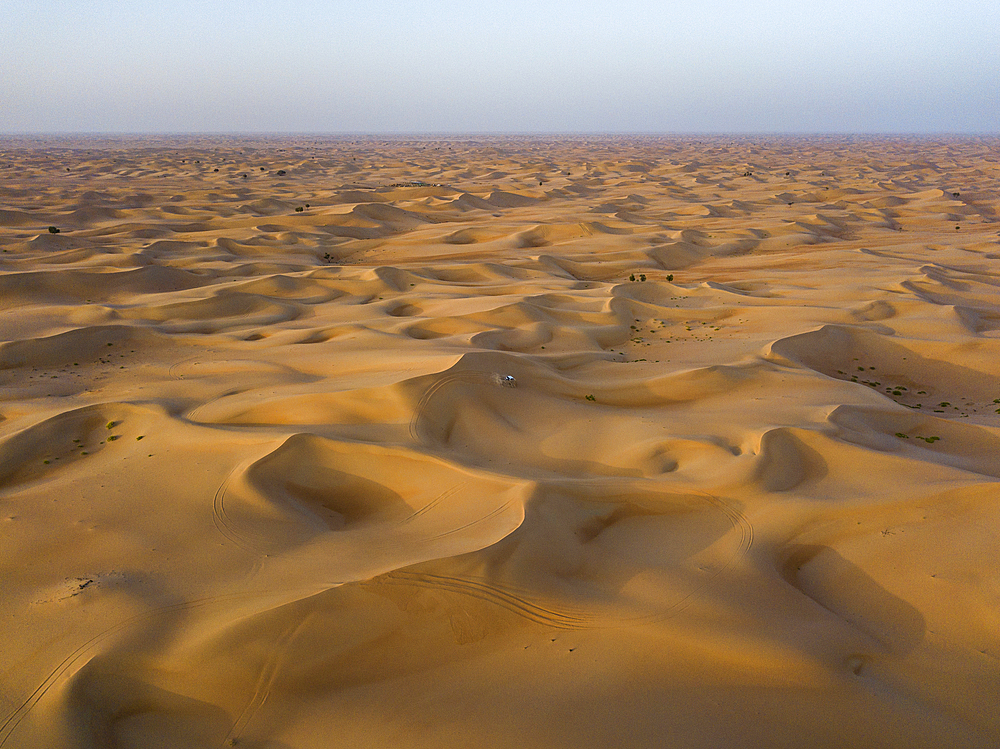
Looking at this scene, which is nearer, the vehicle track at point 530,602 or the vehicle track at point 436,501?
the vehicle track at point 530,602

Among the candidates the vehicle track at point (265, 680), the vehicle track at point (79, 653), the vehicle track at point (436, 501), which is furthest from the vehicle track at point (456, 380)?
the vehicle track at point (265, 680)

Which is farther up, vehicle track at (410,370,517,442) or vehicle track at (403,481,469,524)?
vehicle track at (410,370,517,442)

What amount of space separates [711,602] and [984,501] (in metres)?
2.35

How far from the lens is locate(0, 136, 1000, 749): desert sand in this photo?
3191mm

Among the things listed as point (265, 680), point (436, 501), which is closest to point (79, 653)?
point (265, 680)

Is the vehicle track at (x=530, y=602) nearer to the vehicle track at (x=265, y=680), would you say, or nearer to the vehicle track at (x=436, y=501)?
the vehicle track at (x=265, y=680)

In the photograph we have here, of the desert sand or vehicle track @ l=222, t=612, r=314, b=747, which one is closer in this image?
vehicle track @ l=222, t=612, r=314, b=747

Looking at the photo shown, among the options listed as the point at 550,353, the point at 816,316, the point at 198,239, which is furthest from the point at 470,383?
the point at 198,239

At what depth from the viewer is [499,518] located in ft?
14.7

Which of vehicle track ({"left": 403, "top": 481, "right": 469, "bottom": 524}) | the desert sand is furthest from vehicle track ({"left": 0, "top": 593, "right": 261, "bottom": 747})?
vehicle track ({"left": 403, "top": 481, "right": 469, "bottom": 524})

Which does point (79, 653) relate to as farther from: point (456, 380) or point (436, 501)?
point (456, 380)

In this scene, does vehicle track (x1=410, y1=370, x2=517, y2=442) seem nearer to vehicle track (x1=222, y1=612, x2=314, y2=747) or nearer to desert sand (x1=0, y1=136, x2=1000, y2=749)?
desert sand (x1=0, y1=136, x2=1000, y2=749)

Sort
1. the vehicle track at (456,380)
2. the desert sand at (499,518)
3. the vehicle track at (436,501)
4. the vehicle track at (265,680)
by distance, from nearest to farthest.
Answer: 1. the vehicle track at (265,680)
2. the desert sand at (499,518)
3. the vehicle track at (436,501)
4. the vehicle track at (456,380)

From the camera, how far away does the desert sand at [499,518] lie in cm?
319
